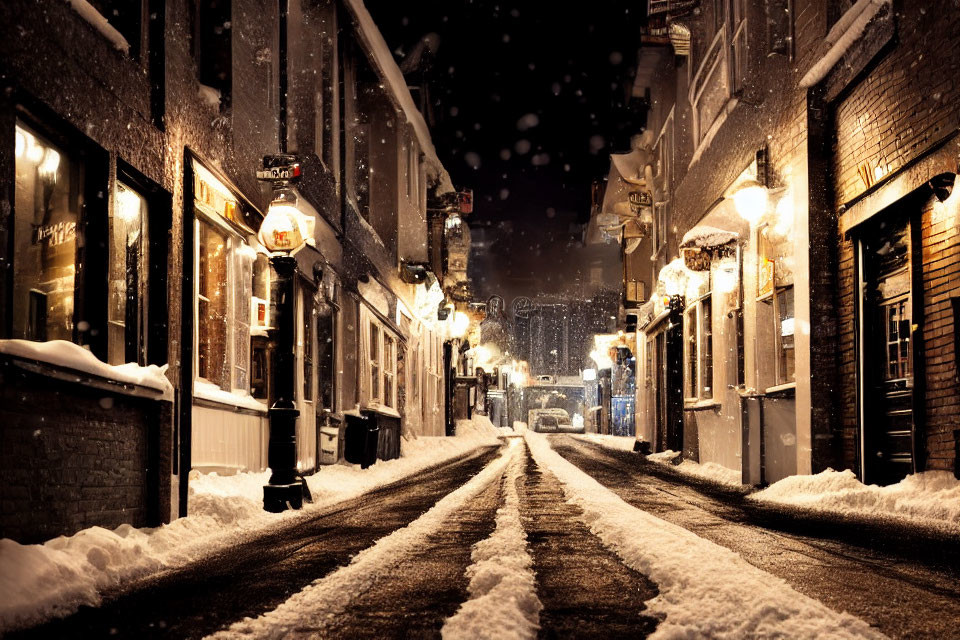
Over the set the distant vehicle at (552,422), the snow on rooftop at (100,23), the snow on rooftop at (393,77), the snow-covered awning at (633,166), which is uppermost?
the snow on rooftop at (393,77)

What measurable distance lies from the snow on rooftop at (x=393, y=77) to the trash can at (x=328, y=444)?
308 inches

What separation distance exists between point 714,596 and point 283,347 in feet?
19.9

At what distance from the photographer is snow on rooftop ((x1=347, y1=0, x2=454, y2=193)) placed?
17953 millimetres

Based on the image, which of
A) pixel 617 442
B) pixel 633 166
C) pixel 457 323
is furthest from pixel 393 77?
pixel 617 442

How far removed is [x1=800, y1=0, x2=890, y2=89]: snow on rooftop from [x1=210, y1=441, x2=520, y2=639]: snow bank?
702cm

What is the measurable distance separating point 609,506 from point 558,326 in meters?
64.3

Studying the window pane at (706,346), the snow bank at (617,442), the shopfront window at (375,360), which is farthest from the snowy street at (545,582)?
the snow bank at (617,442)

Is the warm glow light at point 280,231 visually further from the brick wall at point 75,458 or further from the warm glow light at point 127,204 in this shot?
the brick wall at point 75,458

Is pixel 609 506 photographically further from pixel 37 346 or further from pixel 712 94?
pixel 712 94

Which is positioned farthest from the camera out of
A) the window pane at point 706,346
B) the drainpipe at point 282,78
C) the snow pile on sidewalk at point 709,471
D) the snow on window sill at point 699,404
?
the window pane at point 706,346

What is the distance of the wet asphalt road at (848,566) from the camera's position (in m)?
3.51

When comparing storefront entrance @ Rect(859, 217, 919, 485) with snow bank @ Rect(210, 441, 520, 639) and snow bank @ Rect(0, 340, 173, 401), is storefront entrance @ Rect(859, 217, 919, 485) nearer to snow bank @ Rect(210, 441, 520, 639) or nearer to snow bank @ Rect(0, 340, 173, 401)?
snow bank @ Rect(210, 441, 520, 639)

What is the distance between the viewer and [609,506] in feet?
25.6

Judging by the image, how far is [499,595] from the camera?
143 inches
